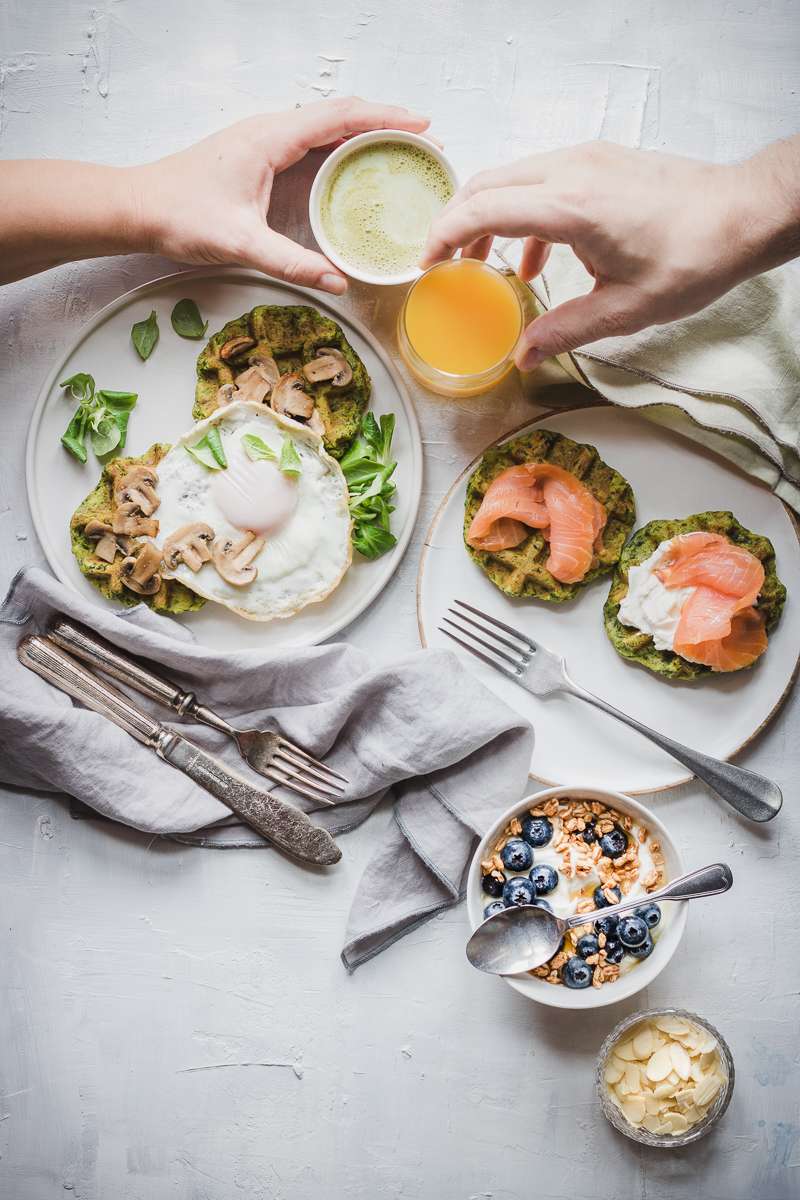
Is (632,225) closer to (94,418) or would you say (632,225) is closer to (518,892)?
(94,418)

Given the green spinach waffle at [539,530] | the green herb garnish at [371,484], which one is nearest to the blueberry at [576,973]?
the green spinach waffle at [539,530]

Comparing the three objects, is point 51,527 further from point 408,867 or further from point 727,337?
point 727,337

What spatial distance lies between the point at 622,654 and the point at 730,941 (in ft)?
2.77

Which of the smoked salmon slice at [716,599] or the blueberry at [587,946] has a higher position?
the smoked salmon slice at [716,599]

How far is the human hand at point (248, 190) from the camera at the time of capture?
233 centimetres

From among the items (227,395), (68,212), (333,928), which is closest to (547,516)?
(227,395)

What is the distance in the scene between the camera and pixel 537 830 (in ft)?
7.55

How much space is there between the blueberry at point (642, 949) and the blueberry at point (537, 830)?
0.33 m

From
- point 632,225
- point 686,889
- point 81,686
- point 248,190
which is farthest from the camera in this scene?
point 81,686

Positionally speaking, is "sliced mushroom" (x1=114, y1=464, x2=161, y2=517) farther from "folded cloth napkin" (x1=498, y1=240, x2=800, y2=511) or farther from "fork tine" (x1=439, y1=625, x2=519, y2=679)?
"folded cloth napkin" (x1=498, y1=240, x2=800, y2=511)

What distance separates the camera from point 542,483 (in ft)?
7.99

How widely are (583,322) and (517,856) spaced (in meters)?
1.31

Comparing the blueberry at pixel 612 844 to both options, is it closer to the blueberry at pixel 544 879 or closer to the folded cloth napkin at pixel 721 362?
the blueberry at pixel 544 879

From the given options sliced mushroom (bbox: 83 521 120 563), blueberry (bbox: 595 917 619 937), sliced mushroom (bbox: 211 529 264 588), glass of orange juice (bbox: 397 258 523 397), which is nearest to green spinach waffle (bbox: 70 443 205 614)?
sliced mushroom (bbox: 83 521 120 563)
